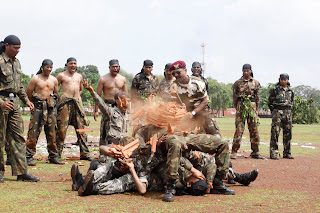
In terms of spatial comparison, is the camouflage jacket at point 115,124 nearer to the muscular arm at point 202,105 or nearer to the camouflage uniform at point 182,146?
the camouflage uniform at point 182,146

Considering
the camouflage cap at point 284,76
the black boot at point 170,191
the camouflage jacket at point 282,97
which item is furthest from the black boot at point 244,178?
the camouflage cap at point 284,76

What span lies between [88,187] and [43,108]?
14.2 feet

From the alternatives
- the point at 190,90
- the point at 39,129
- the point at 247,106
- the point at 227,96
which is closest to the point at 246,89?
the point at 247,106

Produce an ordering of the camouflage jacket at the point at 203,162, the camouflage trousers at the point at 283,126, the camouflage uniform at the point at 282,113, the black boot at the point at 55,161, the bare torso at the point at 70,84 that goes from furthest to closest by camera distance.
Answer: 1. the camouflage uniform at the point at 282,113
2. the camouflage trousers at the point at 283,126
3. the bare torso at the point at 70,84
4. the black boot at the point at 55,161
5. the camouflage jacket at the point at 203,162

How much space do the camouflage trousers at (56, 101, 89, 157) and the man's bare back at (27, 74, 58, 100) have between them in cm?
72

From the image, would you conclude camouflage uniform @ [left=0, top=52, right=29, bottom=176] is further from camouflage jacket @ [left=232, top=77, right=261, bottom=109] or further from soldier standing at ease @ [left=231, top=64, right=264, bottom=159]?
camouflage jacket @ [left=232, top=77, right=261, bottom=109]

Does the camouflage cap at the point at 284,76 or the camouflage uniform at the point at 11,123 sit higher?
the camouflage cap at the point at 284,76

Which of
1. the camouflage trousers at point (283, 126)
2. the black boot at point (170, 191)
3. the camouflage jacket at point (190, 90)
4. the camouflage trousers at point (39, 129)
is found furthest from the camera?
the camouflage trousers at point (283, 126)

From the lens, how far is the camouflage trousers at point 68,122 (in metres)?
10.0

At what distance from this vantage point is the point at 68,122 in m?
10.2

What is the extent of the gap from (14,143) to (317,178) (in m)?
6.37

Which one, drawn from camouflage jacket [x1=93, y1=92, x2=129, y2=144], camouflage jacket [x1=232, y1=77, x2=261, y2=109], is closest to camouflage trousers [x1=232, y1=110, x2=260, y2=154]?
camouflage jacket [x1=232, y1=77, x2=261, y2=109]

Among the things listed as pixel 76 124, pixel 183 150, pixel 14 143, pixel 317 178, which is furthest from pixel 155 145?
pixel 76 124

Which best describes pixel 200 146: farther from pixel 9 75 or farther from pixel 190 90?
pixel 9 75
